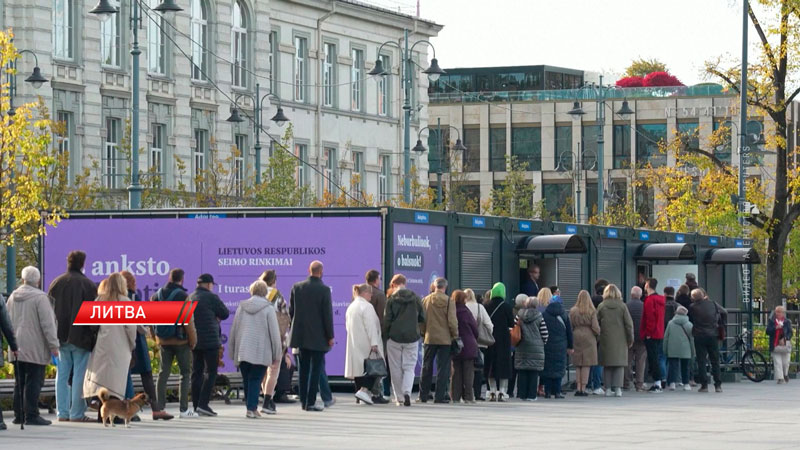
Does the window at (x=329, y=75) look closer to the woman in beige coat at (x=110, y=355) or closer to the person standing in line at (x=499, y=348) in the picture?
the person standing in line at (x=499, y=348)

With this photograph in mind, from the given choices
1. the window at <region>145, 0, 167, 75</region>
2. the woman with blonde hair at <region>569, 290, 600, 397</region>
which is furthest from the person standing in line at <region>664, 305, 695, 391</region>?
the window at <region>145, 0, 167, 75</region>

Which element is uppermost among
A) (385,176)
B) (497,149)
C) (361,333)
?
(497,149)

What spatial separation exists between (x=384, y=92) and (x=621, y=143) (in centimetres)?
3044

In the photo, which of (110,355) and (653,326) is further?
(653,326)

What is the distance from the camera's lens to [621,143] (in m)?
93.4

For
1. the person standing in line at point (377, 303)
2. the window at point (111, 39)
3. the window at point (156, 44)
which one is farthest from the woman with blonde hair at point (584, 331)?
the window at point (156, 44)

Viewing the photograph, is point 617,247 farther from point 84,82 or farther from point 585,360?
point 84,82

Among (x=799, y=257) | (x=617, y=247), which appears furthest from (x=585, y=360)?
(x=799, y=257)

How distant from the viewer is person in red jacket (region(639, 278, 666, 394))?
29094 mm

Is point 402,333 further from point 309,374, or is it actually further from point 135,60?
point 135,60

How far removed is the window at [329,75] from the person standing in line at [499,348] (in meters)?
35.9

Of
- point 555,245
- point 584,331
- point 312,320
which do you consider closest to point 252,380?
point 312,320

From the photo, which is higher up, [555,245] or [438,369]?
[555,245]

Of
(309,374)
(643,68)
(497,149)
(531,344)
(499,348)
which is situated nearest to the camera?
(309,374)
